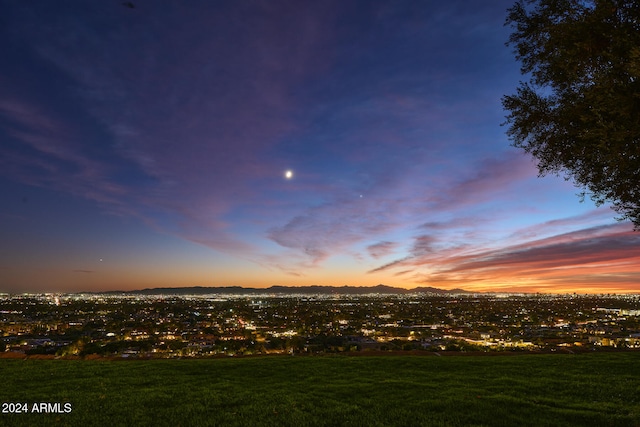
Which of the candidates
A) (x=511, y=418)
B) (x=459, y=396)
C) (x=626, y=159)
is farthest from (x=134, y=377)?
(x=626, y=159)

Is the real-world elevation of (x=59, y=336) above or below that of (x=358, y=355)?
below

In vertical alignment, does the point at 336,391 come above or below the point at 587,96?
below

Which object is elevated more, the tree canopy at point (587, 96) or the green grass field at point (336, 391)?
the tree canopy at point (587, 96)

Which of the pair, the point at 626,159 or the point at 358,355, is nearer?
the point at 626,159

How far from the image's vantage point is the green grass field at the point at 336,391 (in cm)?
1066

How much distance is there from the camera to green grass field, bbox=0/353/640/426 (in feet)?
35.0

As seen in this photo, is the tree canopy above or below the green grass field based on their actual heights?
above

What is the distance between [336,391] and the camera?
13.6 metres

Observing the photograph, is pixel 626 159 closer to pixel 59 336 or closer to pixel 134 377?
pixel 134 377

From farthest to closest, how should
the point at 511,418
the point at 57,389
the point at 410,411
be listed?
the point at 57,389 → the point at 410,411 → the point at 511,418

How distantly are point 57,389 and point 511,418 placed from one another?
50.5 ft

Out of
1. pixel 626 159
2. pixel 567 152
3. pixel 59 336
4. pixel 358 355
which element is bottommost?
pixel 59 336

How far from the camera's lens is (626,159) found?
11.5m

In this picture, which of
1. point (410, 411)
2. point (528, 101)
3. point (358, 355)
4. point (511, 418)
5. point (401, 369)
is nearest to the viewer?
point (511, 418)
